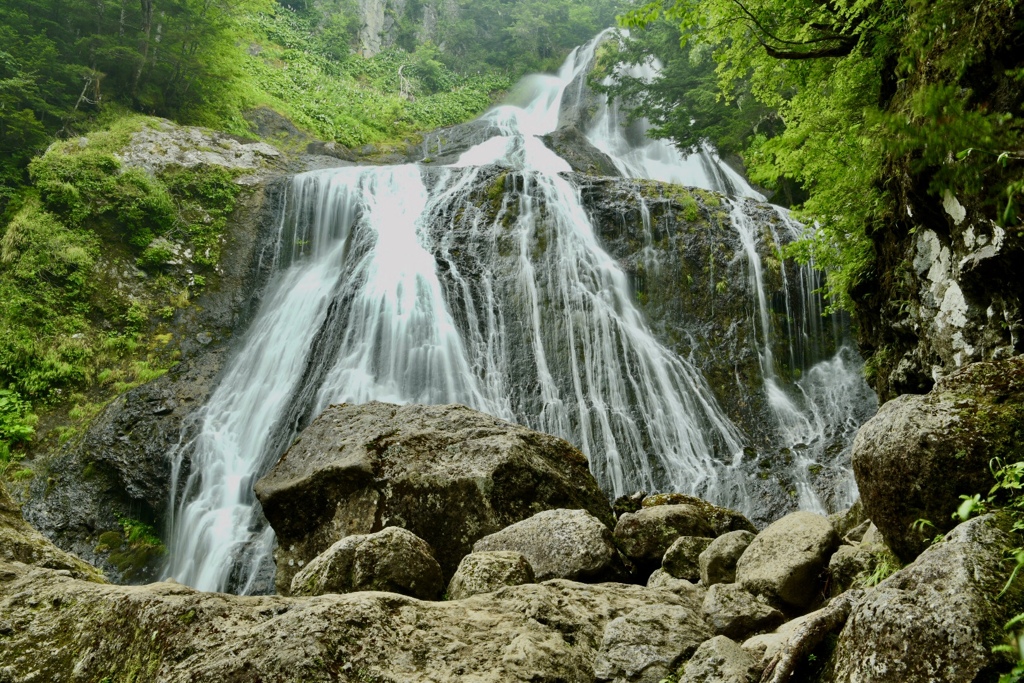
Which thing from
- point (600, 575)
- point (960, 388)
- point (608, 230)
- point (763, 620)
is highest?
point (608, 230)

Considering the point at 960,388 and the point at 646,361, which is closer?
the point at 960,388

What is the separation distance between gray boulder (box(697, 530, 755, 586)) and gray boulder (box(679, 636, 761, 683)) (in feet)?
8.70

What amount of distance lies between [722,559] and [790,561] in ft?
2.55

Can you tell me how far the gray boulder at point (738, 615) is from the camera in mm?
3838

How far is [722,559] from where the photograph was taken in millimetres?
5348

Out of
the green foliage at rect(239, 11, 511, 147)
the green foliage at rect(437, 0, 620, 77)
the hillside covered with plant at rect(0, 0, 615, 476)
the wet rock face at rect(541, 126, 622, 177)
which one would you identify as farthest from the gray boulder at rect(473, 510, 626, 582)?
the green foliage at rect(437, 0, 620, 77)

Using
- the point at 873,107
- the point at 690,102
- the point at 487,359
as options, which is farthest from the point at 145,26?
the point at 873,107

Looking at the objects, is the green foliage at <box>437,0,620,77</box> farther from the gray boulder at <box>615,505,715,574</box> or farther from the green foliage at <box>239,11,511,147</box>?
the gray boulder at <box>615,505,715,574</box>

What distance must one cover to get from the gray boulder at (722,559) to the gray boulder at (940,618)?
3.14 meters

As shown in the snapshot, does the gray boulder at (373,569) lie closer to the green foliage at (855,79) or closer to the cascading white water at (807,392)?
the green foliage at (855,79)

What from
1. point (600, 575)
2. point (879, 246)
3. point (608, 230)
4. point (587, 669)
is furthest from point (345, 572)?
point (608, 230)

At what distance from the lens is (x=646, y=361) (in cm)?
1386

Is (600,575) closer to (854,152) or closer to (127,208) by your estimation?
(854,152)

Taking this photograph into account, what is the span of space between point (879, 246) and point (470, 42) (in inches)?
1618
